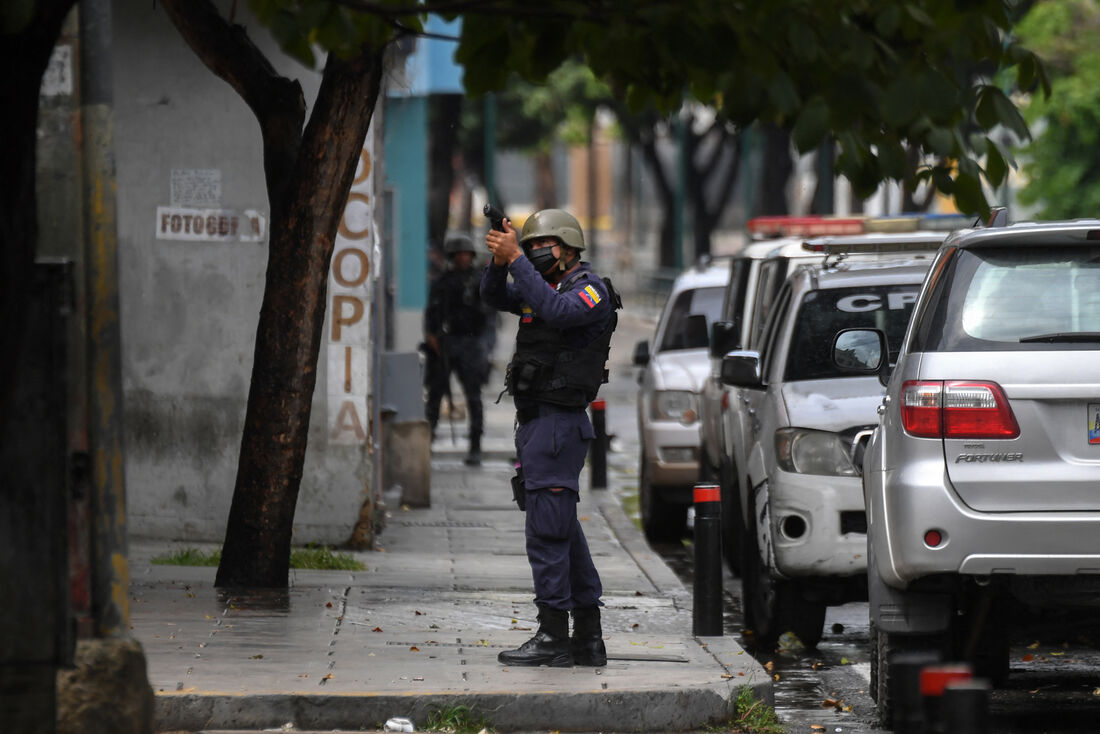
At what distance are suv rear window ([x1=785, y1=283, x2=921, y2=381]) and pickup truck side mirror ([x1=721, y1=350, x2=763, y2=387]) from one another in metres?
0.39

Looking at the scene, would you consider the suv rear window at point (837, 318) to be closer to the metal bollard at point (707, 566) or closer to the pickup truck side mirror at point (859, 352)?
the pickup truck side mirror at point (859, 352)

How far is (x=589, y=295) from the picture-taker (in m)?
7.14

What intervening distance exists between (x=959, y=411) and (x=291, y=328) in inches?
155

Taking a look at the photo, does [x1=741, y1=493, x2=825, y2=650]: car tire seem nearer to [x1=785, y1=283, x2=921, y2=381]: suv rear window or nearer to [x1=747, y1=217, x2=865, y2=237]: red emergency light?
[x1=785, y1=283, x2=921, y2=381]: suv rear window

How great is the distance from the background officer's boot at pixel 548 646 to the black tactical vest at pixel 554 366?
2.77 feet

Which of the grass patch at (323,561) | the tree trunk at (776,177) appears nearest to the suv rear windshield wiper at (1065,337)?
the grass patch at (323,561)

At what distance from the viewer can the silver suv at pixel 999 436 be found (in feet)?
19.7

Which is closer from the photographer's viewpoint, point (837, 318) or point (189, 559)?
point (837, 318)

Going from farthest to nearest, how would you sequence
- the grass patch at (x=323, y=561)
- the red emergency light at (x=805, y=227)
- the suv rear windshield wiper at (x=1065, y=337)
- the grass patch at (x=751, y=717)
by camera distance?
the red emergency light at (x=805, y=227) < the grass patch at (x=323, y=561) < the grass patch at (x=751, y=717) < the suv rear windshield wiper at (x=1065, y=337)

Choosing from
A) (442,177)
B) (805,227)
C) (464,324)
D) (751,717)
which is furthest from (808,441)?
(442,177)

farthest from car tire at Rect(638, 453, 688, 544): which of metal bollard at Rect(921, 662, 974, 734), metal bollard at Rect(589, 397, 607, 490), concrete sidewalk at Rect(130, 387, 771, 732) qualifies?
metal bollard at Rect(921, 662, 974, 734)

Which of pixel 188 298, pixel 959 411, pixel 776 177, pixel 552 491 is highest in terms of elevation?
pixel 776 177

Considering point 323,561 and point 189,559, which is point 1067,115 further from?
point 189,559

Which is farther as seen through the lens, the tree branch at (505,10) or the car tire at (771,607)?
the car tire at (771,607)
